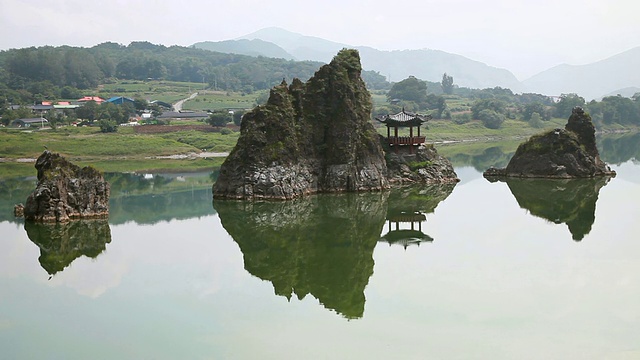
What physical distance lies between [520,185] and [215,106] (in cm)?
10862

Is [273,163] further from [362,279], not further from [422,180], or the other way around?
[362,279]

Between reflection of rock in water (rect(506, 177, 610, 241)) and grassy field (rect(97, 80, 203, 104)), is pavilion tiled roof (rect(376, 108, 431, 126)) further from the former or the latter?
grassy field (rect(97, 80, 203, 104))

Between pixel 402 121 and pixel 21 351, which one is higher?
pixel 402 121

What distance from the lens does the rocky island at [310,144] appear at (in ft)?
159

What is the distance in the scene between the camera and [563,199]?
49.8m

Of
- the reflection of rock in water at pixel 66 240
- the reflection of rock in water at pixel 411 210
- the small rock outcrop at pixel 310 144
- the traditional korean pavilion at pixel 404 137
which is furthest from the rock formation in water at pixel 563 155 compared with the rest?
the reflection of rock in water at pixel 66 240

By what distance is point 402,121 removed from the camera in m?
59.6

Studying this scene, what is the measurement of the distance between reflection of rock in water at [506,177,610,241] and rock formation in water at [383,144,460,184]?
6010mm

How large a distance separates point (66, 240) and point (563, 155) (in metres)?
44.8

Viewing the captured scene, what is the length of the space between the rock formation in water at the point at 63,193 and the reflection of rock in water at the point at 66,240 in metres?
0.80

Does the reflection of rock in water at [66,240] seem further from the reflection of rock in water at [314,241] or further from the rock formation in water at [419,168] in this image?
the rock formation in water at [419,168]

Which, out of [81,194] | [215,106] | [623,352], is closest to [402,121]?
[81,194]

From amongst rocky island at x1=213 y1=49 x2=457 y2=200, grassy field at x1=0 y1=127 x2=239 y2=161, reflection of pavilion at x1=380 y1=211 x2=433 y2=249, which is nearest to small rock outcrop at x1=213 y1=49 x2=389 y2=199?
rocky island at x1=213 y1=49 x2=457 y2=200

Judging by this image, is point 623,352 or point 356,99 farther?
point 356,99
